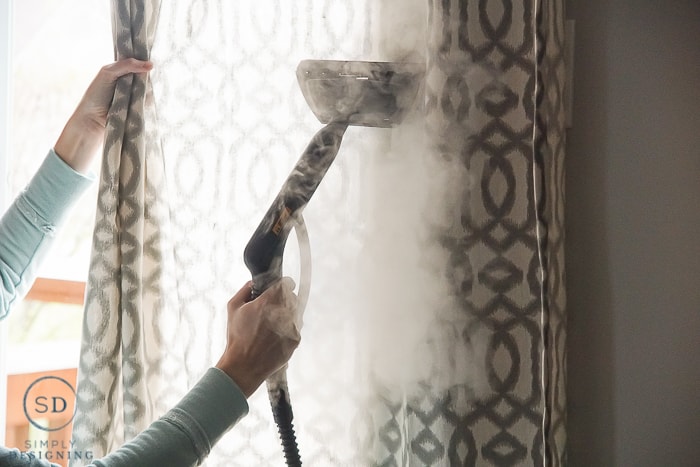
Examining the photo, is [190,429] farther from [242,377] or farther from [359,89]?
[359,89]

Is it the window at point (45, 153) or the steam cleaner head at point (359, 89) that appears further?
the window at point (45, 153)

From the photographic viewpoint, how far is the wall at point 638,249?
105 centimetres

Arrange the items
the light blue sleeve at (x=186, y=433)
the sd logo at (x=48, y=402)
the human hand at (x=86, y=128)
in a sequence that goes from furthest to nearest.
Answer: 1. the sd logo at (x=48, y=402)
2. the human hand at (x=86, y=128)
3. the light blue sleeve at (x=186, y=433)

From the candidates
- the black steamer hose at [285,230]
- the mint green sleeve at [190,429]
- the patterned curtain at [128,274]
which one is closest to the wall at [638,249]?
the black steamer hose at [285,230]

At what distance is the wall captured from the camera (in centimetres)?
105

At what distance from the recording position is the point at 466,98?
0.99 metres

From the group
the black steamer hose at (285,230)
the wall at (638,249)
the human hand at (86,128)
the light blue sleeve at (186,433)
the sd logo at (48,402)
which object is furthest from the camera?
the sd logo at (48,402)

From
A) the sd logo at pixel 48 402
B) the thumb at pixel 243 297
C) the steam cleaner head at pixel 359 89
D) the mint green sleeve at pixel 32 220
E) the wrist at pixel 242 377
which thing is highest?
the steam cleaner head at pixel 359 89

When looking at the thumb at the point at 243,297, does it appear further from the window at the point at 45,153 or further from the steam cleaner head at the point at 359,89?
the window at the point at 45,153

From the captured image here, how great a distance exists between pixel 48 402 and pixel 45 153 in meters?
0.56

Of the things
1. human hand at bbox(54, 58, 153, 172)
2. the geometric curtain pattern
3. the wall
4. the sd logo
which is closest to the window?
the sd logo

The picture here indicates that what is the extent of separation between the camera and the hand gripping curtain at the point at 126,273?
1133mm

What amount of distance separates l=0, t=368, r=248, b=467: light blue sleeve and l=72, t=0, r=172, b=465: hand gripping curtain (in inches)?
11.5

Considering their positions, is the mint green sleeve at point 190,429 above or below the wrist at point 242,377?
below
